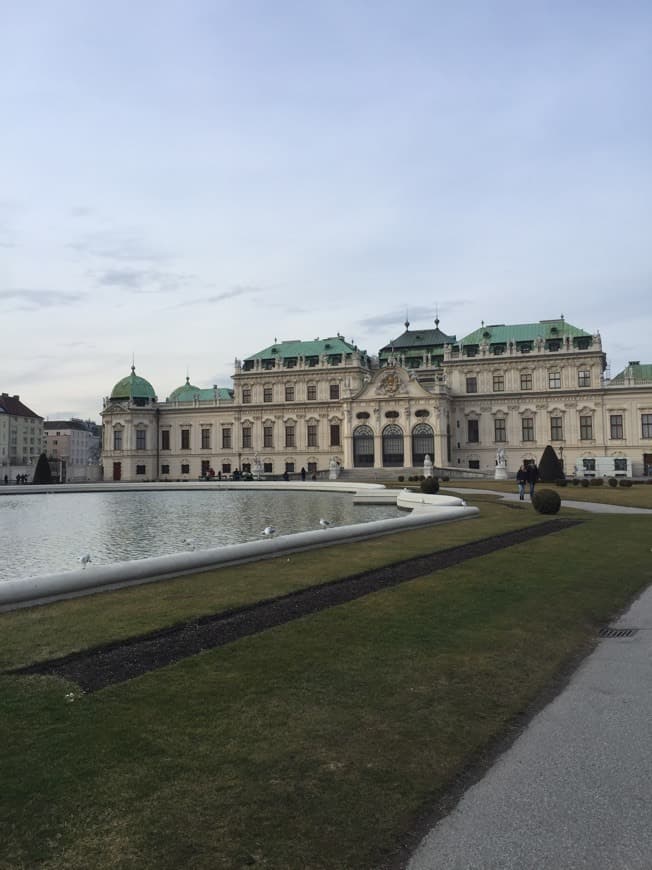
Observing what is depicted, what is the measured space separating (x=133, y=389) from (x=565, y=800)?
95.7 meters

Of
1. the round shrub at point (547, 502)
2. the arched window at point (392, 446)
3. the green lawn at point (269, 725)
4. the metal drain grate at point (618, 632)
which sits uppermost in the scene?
the arched window at point (392, 446)

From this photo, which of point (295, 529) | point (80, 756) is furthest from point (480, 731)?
point (295, 529)

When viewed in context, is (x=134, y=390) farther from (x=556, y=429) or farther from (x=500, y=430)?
(x=556, y=429)

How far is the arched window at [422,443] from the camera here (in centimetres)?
7844

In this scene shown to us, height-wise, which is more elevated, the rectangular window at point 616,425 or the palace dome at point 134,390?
the palace dome at point 134,390

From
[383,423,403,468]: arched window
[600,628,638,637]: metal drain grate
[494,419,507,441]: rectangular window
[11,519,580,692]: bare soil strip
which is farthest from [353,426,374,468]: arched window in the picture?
[600,628,638,637]: metal drain grate

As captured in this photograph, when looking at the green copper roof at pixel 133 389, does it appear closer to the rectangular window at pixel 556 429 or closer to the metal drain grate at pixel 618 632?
the rectangular window at pixel 556 429

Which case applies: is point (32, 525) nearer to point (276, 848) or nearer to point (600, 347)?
point (276, 848)

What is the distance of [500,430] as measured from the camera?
8056 cm

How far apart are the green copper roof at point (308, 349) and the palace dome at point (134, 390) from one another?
16445 millimetres

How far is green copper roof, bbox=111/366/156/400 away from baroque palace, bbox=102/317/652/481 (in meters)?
0.20

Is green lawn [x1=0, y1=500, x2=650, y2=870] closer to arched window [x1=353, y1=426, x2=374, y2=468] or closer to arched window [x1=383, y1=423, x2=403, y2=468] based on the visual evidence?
arched window [x1=383, y1=423, x2=403, y2=468]

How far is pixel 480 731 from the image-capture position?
264 inches

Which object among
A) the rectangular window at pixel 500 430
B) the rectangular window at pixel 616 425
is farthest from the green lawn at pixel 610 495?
the rectangular window at pixel 500 430
